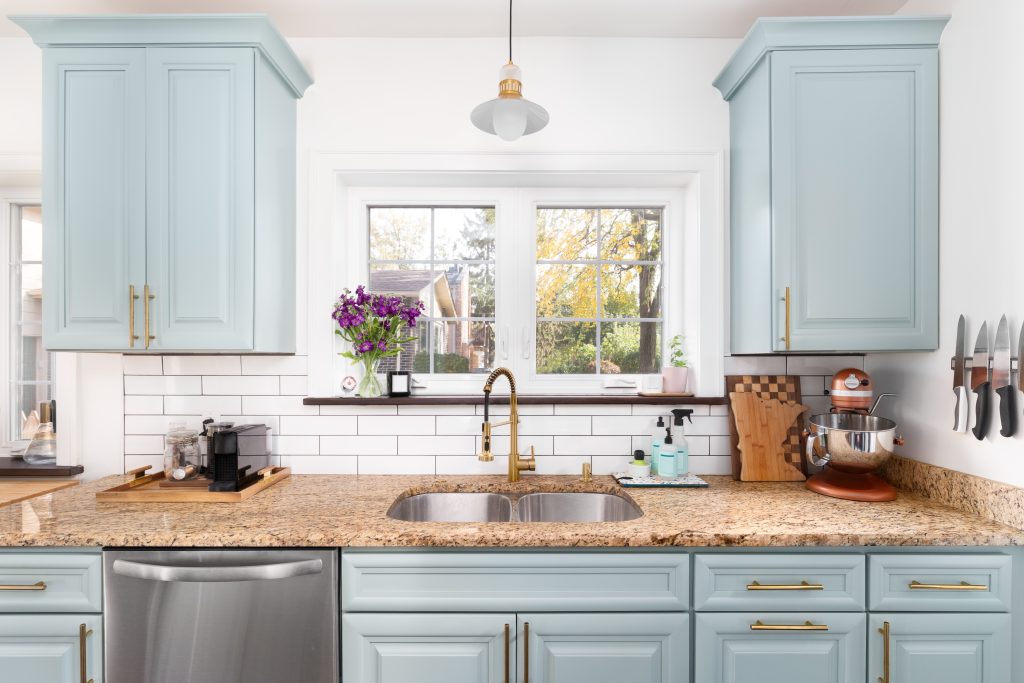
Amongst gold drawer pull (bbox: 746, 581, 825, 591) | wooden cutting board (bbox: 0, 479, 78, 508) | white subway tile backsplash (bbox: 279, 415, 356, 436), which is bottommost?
gold drawer pull (bbox: 746, 581, 825, 591)

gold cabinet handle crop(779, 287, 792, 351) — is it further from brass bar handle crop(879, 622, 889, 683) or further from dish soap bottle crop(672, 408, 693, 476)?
brass bar handle crop(879, 622, 889, 683)

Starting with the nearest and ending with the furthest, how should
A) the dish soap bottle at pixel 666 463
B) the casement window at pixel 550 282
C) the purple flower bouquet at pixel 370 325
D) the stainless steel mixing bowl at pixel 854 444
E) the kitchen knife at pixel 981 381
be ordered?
the kitchen knife at pixel 981 381 → the stainless steel mixing bowl at pixel 854 444 → the dish soap bottle at pixel 666 463 → the purple flower bouquet at pixel 370 325 → the casement window at pixel 550 282

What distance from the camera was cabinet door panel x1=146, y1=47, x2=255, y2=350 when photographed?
5.78 ft

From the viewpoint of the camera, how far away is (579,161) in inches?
84.0

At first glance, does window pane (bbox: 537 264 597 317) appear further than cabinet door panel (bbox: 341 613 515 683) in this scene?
Yes

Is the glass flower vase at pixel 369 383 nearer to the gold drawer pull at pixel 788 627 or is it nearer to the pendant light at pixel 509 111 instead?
the pendant light at pixel 509 111

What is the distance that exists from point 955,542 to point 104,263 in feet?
8.92

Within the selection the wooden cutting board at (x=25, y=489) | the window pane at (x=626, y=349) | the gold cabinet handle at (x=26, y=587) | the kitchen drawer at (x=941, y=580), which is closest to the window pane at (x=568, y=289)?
the window pane at (x=626, y=349)

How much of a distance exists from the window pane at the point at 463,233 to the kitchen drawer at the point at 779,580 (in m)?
1.50

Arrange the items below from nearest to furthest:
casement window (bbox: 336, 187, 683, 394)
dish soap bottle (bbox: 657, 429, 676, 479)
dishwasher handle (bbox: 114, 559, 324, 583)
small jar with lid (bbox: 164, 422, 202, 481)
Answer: dishwasher handle (bbox: 114, 559, 324, 583) < small jar with lid (bbox: 164, 422, 202, 481) < dish soap bottle (bbox: 657, 429, 676, 479) < casement window (bbox: 336, 187, 683, 394)

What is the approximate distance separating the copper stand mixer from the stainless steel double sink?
2.39 feet

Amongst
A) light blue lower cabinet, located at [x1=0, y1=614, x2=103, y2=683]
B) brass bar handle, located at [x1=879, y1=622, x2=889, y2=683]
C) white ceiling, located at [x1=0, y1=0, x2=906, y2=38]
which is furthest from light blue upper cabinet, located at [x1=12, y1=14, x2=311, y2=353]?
brass bar handle, located at [x1=879, y1=622, x2=889, y2=683]

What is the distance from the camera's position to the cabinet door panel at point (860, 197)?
69.7 inches

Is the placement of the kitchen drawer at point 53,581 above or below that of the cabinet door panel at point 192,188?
below
